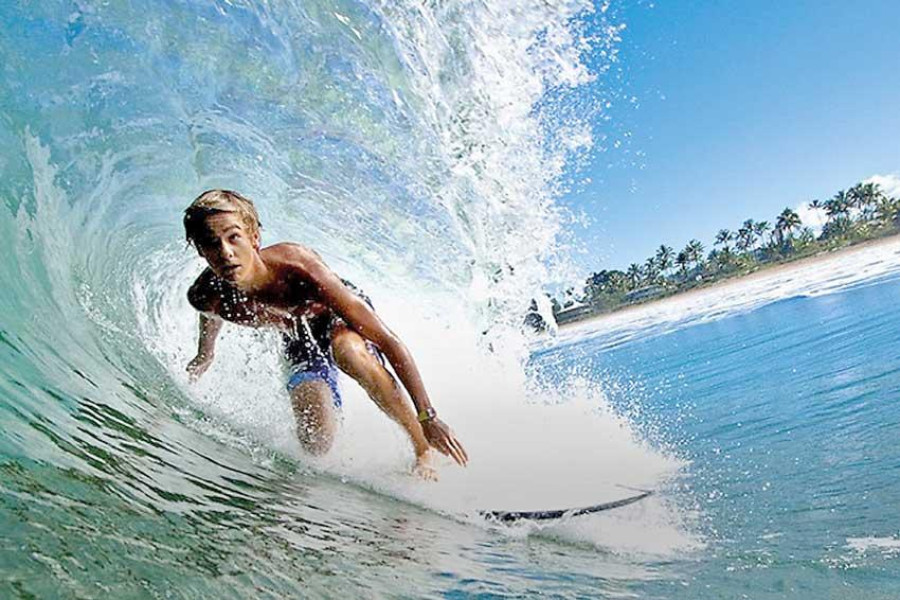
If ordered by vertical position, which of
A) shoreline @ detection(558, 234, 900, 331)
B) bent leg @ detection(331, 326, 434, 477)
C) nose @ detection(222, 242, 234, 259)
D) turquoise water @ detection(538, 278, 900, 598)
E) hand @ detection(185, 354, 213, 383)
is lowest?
shoreline @ detection(558, 234, 900, 331)

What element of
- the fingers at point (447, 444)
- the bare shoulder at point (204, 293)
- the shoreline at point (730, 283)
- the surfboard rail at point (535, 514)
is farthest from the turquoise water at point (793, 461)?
the shoreline at point (730, 283)

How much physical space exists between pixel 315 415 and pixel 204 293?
1.00 meters

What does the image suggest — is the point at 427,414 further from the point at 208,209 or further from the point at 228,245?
the point at 208,209

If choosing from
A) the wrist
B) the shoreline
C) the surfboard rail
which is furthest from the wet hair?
the shoreline

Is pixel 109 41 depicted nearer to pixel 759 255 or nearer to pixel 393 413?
pixel 393 413

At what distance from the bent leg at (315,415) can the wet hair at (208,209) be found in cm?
118

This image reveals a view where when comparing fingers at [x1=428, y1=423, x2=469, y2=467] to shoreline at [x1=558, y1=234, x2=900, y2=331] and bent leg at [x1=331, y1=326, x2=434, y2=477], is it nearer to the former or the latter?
bent leg at [x1=331, y1=326, x2=434, y2=477]

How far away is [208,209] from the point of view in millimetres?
3221

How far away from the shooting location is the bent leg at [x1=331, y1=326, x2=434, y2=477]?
3.65 metres

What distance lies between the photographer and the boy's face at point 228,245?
10.6 ft

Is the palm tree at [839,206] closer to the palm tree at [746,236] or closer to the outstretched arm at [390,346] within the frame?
the palm tree at [746,236]

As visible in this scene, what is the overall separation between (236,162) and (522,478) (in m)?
4.74

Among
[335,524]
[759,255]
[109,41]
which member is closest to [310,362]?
[335,524]

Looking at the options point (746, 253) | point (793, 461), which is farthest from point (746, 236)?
point (793, 461)
